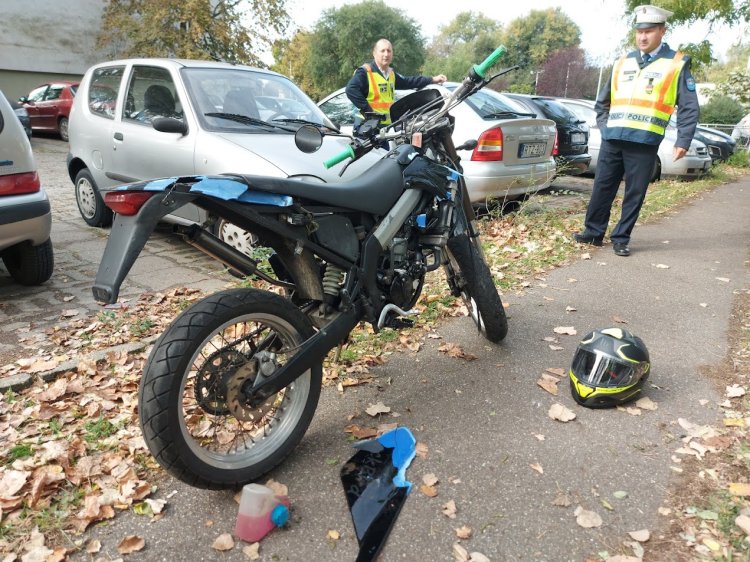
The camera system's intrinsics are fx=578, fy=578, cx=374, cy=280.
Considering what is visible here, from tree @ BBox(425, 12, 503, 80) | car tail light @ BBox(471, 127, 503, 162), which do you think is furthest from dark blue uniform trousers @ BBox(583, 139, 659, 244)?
tree @ BBox(425, 12, 503, 80)

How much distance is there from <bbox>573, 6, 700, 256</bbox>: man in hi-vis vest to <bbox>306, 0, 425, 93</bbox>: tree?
123ft

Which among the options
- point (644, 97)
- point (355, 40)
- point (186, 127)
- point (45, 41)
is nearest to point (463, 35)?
point (355, 40)

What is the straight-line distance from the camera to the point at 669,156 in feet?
36.5

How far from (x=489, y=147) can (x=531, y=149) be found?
0.71m

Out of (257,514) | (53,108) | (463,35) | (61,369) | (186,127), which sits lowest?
(61,369)

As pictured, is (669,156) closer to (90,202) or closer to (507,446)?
(90,202)

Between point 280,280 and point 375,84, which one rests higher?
point 375,84

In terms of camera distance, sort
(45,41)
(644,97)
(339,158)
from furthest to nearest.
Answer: (45,41) < (644,97) < (339,158)

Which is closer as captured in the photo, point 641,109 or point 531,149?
point 641,109

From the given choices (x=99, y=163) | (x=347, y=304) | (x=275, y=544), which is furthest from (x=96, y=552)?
(x=99, y=163)

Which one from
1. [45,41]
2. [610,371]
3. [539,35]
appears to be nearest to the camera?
[610,371]

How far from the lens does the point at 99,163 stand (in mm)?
6215

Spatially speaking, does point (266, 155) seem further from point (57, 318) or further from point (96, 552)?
point (96, 552)

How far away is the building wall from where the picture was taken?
22484 mm
